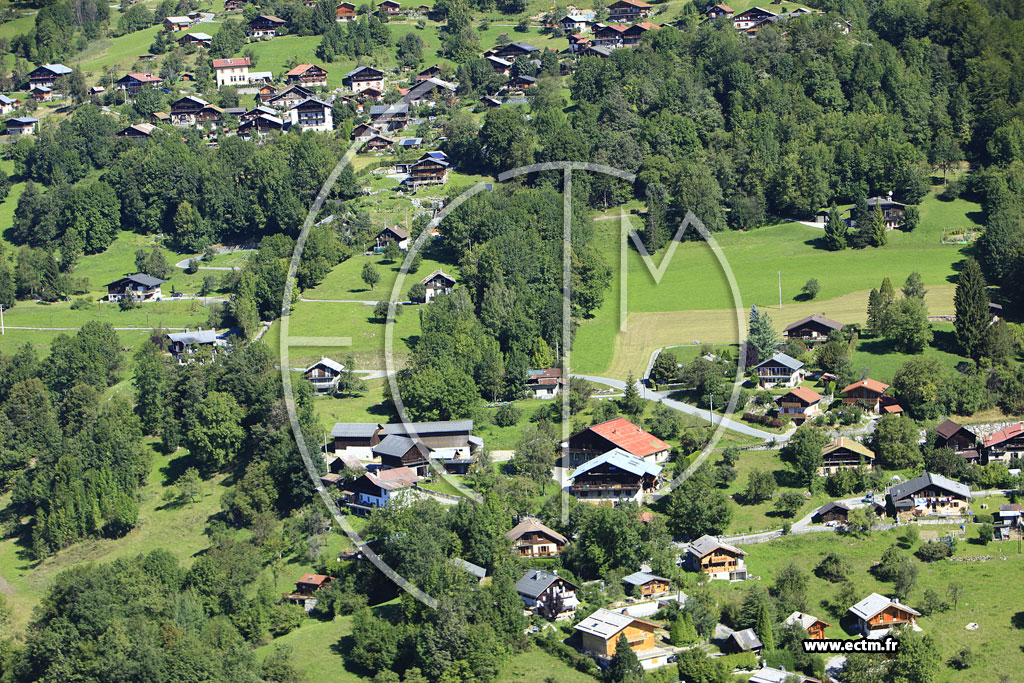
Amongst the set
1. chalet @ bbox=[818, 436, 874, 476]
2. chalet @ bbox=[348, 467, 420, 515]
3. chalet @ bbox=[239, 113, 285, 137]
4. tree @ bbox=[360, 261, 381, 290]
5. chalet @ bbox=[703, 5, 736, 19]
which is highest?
chalet @ bbox=[703, 5, 736, 19]

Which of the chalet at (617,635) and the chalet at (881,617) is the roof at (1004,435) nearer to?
the chalet at (881,617)

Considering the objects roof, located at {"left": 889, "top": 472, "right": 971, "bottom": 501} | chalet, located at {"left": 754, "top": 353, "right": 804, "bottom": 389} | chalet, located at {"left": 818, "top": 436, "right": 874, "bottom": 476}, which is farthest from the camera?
chalet, located at {"left": 754, "top": 353, "right": 804, "bottom": 389}

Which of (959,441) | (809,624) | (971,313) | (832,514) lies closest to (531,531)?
(809,624)

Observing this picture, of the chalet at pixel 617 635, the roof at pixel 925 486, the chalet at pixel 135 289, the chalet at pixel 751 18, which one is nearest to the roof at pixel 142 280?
the chalet at pixel 135 289

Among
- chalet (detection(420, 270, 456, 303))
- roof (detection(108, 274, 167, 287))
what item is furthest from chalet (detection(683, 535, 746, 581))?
roof (detection(108, 274, 167, 287))

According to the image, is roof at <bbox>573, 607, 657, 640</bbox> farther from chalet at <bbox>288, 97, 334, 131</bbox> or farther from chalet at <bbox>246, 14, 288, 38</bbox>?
chalet at <bbox>246, 14, 288, 38</bbox>

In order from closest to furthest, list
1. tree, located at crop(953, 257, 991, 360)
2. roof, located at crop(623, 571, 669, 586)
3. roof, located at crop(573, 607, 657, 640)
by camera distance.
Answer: roof, located at crop(573, 607, 657, 640)
roof, located at crop(623, 571, 669, 586)
tree, located at crop(953, 257, 991, 360)

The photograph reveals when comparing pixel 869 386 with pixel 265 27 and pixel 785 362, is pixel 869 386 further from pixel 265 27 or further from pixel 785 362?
pixel 265 27
